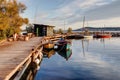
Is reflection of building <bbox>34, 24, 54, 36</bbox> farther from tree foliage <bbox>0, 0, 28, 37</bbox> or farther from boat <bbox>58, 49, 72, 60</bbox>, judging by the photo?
boat <bbox>58, 49, 72, 60</bbox>

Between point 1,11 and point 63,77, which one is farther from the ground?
point 1,11

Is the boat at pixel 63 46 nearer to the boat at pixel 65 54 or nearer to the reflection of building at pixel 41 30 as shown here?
the boat at pixel 65 54

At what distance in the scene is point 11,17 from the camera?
47.2 meters

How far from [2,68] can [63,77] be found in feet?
28.3

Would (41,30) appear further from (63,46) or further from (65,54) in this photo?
(65,54)

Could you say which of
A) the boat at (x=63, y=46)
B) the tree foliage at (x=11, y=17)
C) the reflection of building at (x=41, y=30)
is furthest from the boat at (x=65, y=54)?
the reflection of building at (x=41, y=30)

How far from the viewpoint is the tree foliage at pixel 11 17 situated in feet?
137

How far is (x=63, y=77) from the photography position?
79.1 ft

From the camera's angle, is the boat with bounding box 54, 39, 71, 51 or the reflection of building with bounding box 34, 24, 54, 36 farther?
the reflection of building with bounding box 34, 24, 54, 36

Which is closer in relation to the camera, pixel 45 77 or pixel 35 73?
pixel 45 77

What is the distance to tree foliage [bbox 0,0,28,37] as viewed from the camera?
4178 centimetres

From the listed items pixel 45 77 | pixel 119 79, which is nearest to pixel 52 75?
pixel 45 77

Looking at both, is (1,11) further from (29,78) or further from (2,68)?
(2,68)

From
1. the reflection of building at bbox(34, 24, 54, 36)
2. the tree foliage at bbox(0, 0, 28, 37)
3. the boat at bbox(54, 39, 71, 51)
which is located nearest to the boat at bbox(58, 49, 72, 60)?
the boat at bbox(54, 39, 71, 51)
